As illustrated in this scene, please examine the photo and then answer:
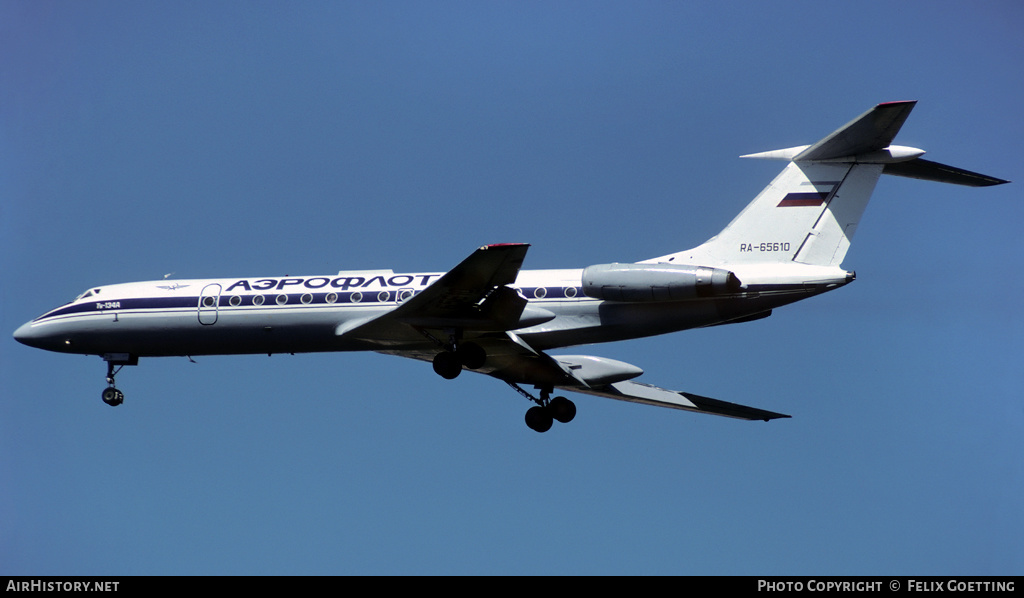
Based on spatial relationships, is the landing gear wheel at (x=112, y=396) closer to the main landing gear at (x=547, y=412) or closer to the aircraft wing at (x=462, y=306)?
the aircraft wing at (x=462, y=306)

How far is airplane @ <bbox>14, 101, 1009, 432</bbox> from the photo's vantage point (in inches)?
893

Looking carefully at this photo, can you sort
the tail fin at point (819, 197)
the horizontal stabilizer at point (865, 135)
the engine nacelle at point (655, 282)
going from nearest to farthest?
the horizontal stabilizer at point (865, 135)
the engine nacelle at point (655, 282)
the tail fin at point (819, 197)

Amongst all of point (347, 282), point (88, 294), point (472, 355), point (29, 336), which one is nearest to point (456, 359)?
point (472, 355)

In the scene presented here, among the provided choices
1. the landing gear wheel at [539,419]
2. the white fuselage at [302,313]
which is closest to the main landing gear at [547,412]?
the landing gear wheel at [539,419]

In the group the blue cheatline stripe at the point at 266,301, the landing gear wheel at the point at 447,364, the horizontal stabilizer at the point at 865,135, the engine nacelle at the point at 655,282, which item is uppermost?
the horizontal stabilizer at the point at 865,135

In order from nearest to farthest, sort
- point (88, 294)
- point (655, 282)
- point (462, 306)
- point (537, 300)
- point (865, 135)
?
point (865, 135)
point (655, 282)
point (462, 306)
point (537, 300)
point (88, 294)

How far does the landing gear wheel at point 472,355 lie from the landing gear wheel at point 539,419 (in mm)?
3450

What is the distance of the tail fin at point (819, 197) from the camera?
22573 mm

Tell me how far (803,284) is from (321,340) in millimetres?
10169

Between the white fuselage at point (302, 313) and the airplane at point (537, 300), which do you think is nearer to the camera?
the airplane at point (537, 300)

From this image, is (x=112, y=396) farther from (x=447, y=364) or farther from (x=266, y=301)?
(x=447, y=364)

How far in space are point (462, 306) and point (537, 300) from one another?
161 cm

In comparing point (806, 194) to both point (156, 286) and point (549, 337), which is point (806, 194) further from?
point (156, 286)

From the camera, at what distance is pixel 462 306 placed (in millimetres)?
23953
